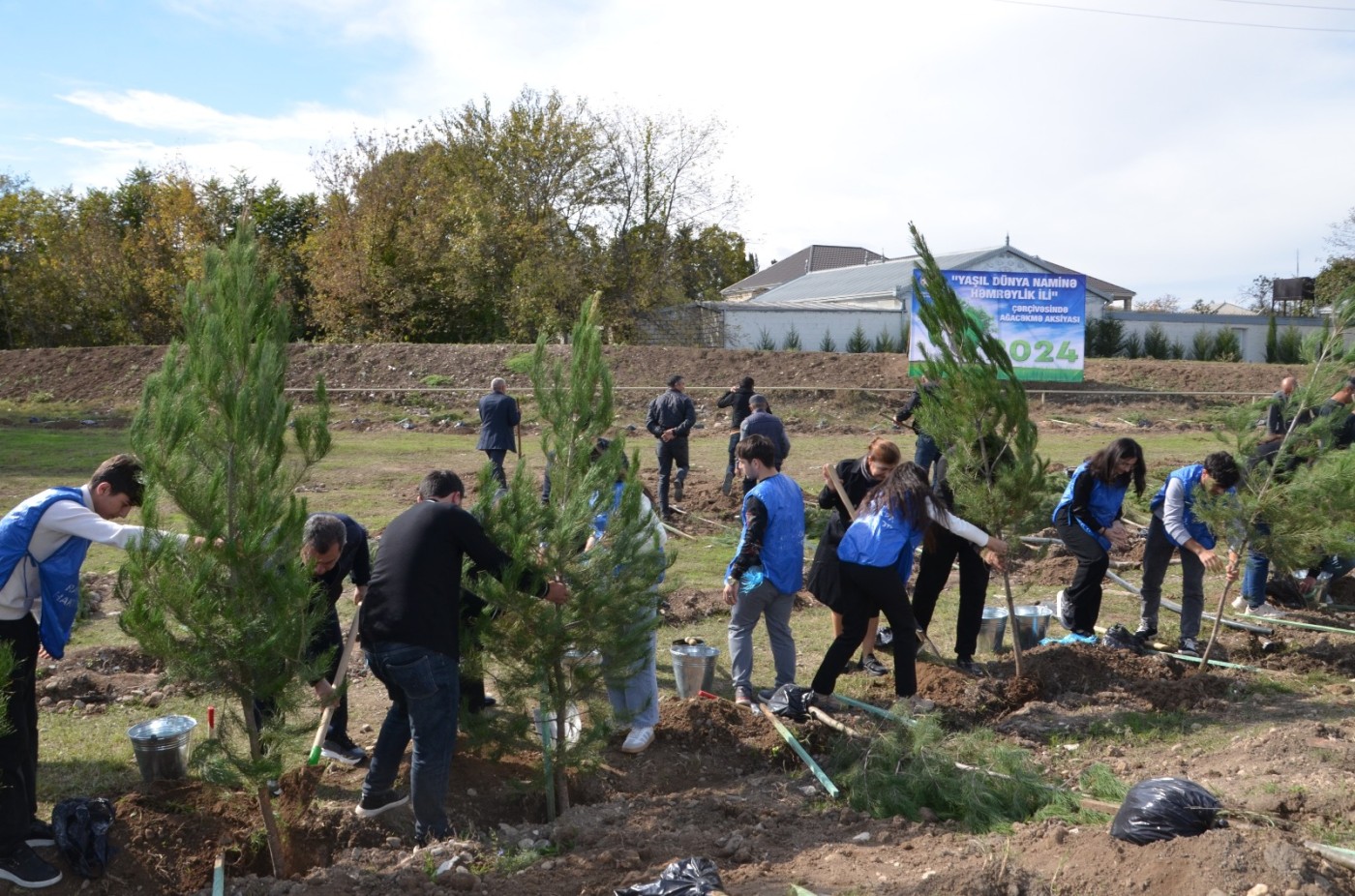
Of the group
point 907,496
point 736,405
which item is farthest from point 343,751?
point 736,405

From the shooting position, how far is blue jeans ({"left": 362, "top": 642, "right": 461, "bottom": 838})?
4.94 meters

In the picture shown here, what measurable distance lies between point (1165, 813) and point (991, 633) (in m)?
4.13

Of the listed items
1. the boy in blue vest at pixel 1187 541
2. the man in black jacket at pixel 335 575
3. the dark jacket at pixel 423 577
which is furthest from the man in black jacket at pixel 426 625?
the boy in blue vest at pixel 1187 541

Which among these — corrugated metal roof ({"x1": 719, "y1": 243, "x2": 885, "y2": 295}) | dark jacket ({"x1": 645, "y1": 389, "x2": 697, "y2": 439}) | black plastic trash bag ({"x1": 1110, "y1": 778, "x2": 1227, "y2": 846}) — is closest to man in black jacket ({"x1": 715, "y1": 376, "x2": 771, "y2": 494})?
dark jacket ({"x1": 645, "y1": 389, "x2": 697, "y2": 439})

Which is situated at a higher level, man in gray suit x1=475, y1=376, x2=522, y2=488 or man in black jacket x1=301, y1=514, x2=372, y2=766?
man in gray suit x1=475, y1=376, x2=522, y2=488

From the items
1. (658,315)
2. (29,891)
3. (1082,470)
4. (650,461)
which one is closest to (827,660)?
(1082,470)

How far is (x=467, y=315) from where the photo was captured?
3919 cm

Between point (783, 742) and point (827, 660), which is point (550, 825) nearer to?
point (783, 742)

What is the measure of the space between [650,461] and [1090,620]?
1257 centimetres

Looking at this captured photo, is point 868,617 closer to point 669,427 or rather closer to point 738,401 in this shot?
point 669,427

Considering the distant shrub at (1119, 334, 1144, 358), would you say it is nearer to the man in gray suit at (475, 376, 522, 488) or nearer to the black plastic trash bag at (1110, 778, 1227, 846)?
the man in gray suit at (475, 376, 522, 488)

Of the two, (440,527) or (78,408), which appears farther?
(78,408)

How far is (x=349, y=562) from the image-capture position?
5949 millimetres

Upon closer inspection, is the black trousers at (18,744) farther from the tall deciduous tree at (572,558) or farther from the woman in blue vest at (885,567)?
the woman in blue vest at (885,567)
